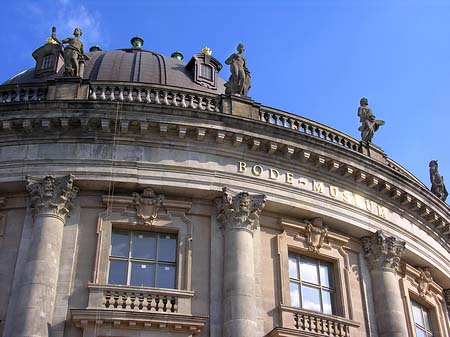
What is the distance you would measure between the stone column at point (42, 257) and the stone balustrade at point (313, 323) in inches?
266

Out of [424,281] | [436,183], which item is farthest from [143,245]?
[436,183]

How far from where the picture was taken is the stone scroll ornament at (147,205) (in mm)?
22266

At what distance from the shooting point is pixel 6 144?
22953mm

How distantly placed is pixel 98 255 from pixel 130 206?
6.26ft

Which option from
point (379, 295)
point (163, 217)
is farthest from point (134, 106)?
point (379, 295)

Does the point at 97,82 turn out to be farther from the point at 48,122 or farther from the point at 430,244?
the point at 430,244

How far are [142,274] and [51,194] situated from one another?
11.7 ft

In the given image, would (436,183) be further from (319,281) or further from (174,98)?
(174,98)

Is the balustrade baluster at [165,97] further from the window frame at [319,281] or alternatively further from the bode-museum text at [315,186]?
the window frame at [319,281]

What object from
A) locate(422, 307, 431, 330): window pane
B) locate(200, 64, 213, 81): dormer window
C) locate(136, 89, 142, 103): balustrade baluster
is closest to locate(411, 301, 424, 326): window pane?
locate(422, 307, 431, 330): window pane

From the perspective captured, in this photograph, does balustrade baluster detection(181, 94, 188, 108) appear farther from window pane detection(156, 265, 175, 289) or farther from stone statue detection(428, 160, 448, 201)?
stone statue detection(428, 160, 448, 201)

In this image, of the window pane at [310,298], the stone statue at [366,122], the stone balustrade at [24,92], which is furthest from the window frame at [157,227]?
the stone statue at [366,122]

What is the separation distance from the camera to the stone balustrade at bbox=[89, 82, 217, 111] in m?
24.0

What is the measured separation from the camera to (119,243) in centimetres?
2209
